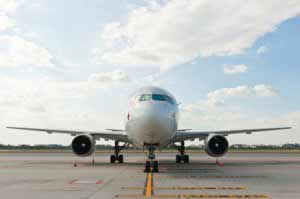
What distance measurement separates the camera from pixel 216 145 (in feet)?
65.0

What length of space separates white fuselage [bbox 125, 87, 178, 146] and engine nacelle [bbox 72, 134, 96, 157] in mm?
4396

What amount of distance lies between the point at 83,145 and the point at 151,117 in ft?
24.3

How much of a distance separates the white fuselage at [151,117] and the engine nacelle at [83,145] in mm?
4396

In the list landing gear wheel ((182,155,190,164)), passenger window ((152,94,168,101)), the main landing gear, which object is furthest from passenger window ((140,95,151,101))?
landing gear wheel ((182,155,190,164))

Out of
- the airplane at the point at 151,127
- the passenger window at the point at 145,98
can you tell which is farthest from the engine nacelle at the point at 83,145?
the passenger window at the point at 145,98

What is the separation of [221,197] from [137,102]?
8282 mm

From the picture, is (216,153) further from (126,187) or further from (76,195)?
(76,195)

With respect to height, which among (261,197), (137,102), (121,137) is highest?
(137,102)

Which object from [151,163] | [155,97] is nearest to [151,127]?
[155,97]

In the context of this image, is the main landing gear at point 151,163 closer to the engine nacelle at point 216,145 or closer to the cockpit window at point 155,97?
the cockpit window at point 155,97

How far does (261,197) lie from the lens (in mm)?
8102

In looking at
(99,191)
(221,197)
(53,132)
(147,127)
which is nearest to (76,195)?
(99,191)

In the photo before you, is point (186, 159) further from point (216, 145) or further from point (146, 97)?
point (146, 97)

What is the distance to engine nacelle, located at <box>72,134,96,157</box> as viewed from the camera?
20.0m
